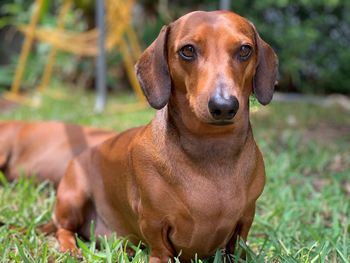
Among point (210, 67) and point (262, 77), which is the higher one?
point (210, 67)

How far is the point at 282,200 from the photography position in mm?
3676

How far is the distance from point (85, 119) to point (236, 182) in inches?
148

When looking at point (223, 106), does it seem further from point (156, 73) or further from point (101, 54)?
point (101, 54)

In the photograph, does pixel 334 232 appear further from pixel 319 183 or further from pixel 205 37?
pixel 205 37

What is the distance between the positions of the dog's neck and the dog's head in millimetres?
84

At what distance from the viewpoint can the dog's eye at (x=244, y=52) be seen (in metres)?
2.26

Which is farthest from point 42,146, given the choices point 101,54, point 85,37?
point 85,37

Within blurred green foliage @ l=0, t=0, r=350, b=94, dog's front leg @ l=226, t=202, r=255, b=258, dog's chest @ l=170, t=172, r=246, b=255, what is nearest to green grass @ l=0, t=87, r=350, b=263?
dog's front leg @ l=226, t=202, r=255, b=258

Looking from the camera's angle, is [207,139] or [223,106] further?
[207,139]

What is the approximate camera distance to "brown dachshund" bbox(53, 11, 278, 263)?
2244 millimetres

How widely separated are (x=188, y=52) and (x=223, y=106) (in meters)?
0.29

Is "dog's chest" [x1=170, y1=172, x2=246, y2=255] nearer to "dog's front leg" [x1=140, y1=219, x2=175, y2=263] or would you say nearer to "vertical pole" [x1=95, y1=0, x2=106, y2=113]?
"dog's front leg" [x1=140, y1=219, x2=175, y2=263]

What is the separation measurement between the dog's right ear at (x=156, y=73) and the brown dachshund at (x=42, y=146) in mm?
1725

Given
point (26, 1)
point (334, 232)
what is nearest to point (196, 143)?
point (334, 232)
